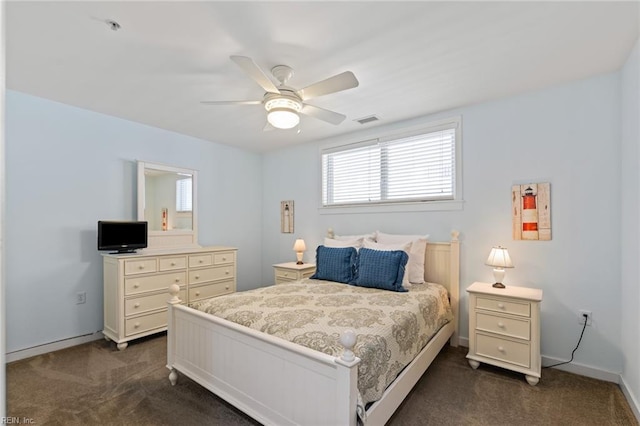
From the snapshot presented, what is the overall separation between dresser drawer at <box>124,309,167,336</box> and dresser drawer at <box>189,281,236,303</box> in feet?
1.27

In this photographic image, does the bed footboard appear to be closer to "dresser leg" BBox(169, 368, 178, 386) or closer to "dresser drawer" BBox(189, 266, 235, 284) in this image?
"dresser leg" BBox(169, 368, 178, 386)

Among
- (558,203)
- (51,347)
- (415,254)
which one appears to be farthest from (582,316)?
(51,347)

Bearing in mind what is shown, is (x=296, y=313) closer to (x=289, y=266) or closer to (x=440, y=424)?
(x=440, y=424)

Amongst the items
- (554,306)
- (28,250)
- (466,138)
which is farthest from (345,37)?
(28,250)

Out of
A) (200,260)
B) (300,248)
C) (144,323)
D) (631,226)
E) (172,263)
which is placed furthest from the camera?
(300,248)

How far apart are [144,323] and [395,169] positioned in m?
3.37

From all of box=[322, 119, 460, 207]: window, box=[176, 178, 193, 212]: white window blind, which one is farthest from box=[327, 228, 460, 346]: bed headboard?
box=[176, 178, 193, 212]: white window blind

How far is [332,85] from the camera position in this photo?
6.86 feet

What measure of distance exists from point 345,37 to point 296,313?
6.27ft

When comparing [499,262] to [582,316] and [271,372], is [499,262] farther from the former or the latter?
[271,372]

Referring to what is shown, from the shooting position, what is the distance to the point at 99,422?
197 cm

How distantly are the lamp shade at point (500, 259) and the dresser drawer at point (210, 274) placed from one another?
3147 millimetres

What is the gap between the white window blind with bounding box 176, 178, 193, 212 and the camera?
4055 millimetres

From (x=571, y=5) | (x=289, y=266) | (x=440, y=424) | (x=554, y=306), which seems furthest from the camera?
(x=289, y=266)
